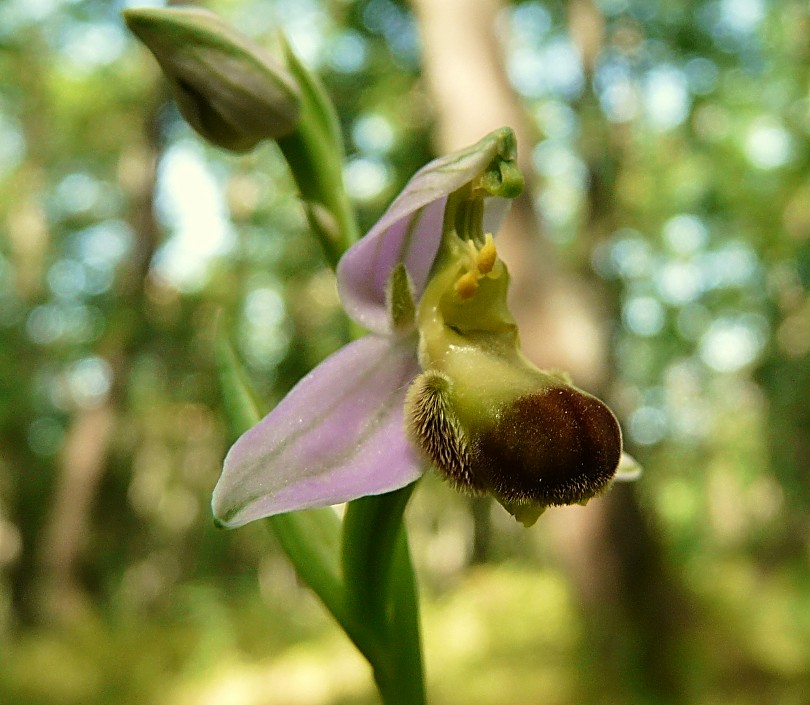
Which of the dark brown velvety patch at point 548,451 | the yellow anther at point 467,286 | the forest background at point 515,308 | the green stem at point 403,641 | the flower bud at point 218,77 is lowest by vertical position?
the forest background at point 515,308

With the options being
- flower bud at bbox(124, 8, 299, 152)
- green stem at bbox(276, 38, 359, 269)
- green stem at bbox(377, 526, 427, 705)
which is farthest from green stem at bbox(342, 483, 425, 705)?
flower bud at bbox(124, 8, 299, 152)

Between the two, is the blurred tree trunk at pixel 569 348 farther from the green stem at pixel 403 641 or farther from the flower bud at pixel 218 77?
the green stem at pixel 403 641

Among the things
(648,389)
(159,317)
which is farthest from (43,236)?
(648,389)

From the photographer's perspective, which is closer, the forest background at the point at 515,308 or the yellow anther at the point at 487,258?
the yellow anther at the point at 487,258

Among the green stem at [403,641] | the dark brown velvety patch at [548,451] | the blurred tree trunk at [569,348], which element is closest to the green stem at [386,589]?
the green stem at [403,641]

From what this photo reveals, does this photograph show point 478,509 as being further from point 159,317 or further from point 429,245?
point 429,245

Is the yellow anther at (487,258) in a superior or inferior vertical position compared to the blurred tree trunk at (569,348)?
superior

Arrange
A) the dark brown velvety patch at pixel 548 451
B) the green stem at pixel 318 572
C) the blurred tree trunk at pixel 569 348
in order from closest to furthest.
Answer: the dark brown velvety patch at pixel 548 451 → the green stem at pixel 318 572 → the blurred tree trunk at pixel 569 348

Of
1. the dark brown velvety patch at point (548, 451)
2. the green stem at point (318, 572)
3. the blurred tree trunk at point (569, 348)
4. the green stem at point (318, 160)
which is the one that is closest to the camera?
the dark brown velvety patch at point (548, 451)
